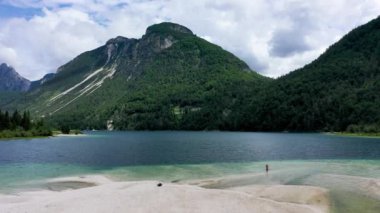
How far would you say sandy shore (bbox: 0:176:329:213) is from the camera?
32.0m

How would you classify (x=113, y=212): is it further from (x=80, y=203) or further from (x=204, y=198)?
(x=204, y=198)

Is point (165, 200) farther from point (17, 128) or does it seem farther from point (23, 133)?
point (17, 128)

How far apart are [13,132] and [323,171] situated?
132 m

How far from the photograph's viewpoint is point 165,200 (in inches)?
1353

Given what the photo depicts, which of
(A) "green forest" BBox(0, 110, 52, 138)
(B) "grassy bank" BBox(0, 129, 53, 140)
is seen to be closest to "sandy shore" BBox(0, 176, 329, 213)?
(B) "grassy bank" BBox(0, 129, 53, 140)

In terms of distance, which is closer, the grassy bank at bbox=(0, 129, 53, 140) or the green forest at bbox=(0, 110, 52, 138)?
the grassy bank at bbox=(0, 129, 53, 140)

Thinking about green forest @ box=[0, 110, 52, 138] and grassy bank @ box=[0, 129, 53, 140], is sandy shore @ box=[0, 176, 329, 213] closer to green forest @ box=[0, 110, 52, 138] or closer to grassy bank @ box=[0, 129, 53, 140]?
grassy bank @ box=[0, 129, 53, 140]

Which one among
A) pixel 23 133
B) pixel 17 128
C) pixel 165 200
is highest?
pixel 17 128

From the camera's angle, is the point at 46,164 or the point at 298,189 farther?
the point at 46,164

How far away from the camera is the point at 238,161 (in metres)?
76.2

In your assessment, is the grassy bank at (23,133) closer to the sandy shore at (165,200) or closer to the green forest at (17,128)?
the green forest at (17,128)

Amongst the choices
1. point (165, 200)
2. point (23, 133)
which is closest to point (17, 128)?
point (23, 133)

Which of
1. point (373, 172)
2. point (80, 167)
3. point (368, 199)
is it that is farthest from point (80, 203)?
point (373, 172)

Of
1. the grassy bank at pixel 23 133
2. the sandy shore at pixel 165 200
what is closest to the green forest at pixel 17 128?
the grassy bank at pixel 23 133
